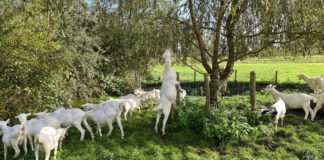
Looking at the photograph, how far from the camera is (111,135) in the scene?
7.23 meters

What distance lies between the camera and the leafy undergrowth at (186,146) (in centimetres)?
611

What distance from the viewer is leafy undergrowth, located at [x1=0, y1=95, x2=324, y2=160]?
6.11 m

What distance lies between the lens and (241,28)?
8828mm

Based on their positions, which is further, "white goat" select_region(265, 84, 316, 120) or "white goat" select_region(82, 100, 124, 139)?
"white goat" select_region(265, 84, 316, 120)

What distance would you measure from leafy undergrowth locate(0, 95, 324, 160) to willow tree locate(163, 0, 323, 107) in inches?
97.9

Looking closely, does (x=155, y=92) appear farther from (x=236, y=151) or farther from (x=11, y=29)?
(x=11, y=29)

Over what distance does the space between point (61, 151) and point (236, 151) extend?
4.69m

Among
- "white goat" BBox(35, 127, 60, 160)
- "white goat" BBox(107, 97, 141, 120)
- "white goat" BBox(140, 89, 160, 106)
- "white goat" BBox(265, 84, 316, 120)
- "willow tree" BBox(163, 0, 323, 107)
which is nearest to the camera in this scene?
"white goat" BBox(35, 127, 60, 160)

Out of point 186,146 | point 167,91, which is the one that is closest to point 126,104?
point 167,91

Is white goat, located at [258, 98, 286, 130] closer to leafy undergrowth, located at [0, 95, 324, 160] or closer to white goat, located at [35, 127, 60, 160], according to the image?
leafy undergrowth, located at [0, 95, 324, 160]

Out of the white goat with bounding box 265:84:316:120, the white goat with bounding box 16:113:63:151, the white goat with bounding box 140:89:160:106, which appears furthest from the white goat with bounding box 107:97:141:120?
the white goat with bounding box 265:84:316:120

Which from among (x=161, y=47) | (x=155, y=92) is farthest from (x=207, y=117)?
(x=155, y=92)

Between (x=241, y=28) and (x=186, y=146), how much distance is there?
4937mm

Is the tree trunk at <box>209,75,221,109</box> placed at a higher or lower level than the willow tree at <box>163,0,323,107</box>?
lower
